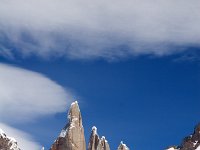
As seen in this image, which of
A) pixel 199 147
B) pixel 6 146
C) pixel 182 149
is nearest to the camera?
pixel 199 147

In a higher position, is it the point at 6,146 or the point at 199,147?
the point at 6,146

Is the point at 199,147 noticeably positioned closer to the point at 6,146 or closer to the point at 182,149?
the point at 182,149

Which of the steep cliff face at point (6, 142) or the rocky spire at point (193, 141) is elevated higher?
the steep cliff face at point (6, 142)

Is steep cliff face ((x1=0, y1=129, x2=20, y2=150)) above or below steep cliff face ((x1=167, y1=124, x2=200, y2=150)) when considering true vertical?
above

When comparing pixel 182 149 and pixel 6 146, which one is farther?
pixel 6 146

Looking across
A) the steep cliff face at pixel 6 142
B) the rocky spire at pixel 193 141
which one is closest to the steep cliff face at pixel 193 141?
the rocky spire at pixel 193 141

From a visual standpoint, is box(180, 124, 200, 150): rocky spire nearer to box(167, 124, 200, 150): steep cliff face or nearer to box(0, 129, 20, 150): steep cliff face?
box(167, 124, 200, 150): steep cliff face

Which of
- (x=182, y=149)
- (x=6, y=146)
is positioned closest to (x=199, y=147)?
(x=182, y=149)

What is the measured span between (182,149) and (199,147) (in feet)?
52.0

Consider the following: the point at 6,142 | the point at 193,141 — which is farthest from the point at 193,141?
the point at 6,142

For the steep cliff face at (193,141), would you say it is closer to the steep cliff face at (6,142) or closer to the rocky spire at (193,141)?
the rocky spire at (193,141)

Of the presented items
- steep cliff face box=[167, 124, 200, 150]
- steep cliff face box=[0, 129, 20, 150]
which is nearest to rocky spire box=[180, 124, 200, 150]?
steep cliff face box=[167, 124, 200, 150]

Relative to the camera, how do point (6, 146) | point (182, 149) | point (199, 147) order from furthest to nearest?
point (6, 146)
point (182, 149)
point (199, 147)

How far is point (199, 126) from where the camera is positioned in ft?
550
